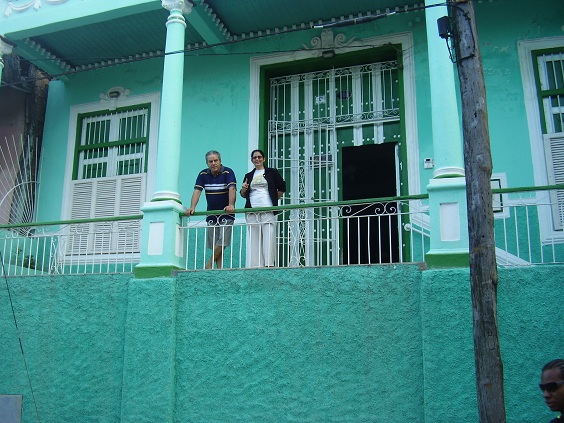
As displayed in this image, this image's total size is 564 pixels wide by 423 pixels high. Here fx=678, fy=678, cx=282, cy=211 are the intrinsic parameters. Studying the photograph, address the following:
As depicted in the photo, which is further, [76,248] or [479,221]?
[76,248]

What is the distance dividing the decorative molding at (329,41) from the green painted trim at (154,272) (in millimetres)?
3884

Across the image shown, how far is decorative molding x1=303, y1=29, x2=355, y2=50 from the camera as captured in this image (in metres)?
9.53

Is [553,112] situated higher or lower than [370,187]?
higher

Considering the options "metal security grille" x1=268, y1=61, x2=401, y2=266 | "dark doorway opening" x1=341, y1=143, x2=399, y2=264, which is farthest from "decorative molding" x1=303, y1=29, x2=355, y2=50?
"dark doorway opening" x1=341, y1=143, x2=399, y2=264

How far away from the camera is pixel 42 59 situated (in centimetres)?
1056

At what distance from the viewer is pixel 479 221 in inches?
195

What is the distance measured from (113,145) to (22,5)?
2359mm

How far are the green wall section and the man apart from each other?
653mm

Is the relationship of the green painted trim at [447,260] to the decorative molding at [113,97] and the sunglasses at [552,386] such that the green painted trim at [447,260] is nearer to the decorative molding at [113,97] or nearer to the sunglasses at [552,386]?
the sunglasses at [552,386]

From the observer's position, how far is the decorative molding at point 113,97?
10648mm

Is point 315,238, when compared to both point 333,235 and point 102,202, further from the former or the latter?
point 102,202

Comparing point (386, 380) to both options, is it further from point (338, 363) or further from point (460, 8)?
point (460, 8)

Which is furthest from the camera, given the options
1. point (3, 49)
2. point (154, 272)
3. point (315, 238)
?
point (3, 49)

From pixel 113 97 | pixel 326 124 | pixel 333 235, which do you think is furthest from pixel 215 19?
pixel 333 235
